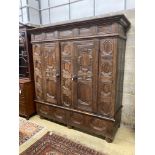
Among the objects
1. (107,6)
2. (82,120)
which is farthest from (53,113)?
(107,6)

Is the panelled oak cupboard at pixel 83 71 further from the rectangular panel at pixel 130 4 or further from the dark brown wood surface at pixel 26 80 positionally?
the rectangular panel at pixel 130 4

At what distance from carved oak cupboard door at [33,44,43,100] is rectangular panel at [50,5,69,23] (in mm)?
785

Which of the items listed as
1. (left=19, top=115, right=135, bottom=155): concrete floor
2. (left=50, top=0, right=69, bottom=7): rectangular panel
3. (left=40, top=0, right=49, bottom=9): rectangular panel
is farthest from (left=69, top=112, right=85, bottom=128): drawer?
(left=40, top=0, right=49, bottom=9): rectangular panel

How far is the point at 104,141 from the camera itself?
244cm

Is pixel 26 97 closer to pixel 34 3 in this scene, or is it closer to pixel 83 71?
pixel 83 71

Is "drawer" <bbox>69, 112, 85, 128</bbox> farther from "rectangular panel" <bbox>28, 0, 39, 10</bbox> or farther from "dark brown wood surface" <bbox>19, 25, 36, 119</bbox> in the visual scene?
"rectangular panel" <bbox>28, 0, 39, 10</bbox>

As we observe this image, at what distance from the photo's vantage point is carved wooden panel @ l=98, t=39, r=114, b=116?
2.18 metres

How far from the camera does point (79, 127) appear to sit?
2.69 meters

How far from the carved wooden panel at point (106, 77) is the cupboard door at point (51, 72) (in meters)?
0.84

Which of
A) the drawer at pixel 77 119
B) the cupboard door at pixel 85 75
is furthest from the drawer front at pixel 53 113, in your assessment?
the cupboard door at pixel 85 75

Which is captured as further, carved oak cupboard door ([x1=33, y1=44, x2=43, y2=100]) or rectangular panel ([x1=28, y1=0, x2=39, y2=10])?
rectangular panel ([x1=28, y1=0, x2=39, y2=10])

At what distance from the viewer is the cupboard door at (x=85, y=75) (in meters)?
2.33
